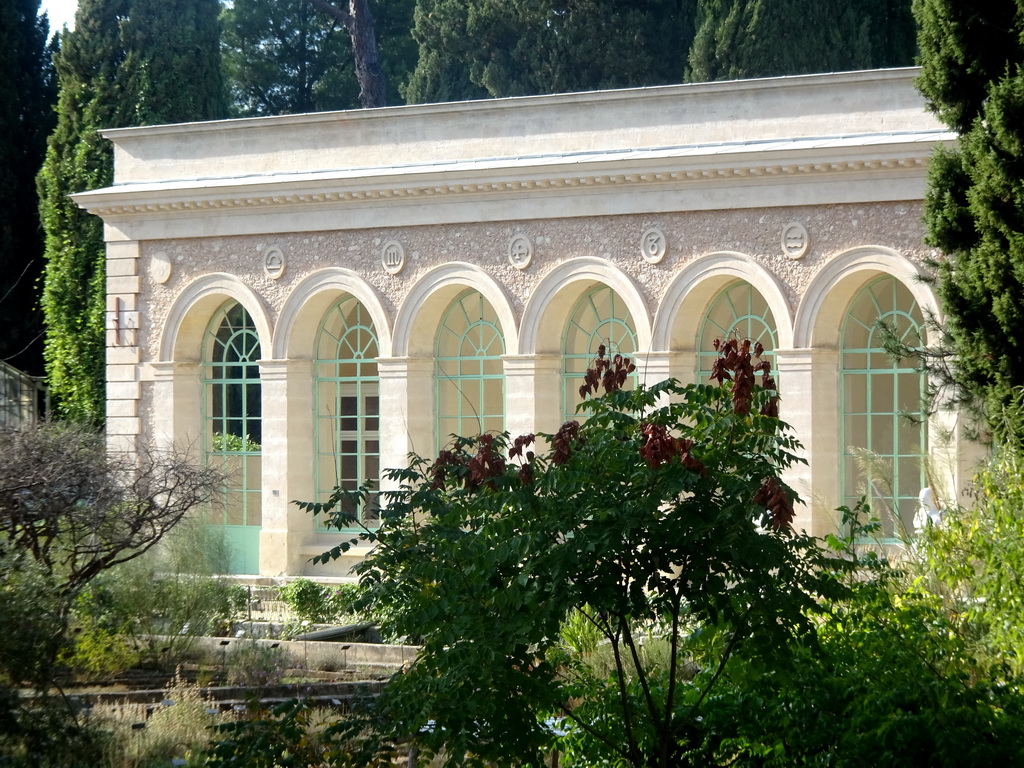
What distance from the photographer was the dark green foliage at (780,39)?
74.6 ft

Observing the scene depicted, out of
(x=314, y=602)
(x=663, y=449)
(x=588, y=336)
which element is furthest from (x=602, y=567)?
(x=588, y=336)

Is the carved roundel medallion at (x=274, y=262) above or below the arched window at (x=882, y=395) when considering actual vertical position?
above

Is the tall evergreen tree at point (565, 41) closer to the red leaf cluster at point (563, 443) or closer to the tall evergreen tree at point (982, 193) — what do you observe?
the tall evergreen tree at point (982, 193)

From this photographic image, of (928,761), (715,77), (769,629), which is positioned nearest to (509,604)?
(769,629)

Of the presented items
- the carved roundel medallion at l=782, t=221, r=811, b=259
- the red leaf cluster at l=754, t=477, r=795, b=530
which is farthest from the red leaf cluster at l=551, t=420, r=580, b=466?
the carved roundel medallion at l=782, t=221, r=811, b=259

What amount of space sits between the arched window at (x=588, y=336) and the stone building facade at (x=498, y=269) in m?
0.05

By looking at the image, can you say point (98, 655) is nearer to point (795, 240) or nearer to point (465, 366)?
point (795, 240)

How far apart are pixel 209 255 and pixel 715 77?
920 cm

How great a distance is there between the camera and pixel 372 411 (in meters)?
20.0

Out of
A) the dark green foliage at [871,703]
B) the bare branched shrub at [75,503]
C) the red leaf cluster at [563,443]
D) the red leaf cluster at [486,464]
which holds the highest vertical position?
the red leaf cluster at [563,443]

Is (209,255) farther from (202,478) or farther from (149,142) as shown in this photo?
(202,478)

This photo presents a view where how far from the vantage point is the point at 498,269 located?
1653 cm

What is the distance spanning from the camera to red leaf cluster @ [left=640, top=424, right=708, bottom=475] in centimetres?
546

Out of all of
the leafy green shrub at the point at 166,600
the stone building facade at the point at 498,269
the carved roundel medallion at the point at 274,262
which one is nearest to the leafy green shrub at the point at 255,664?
the leafy green shrub at the point at 166,600
